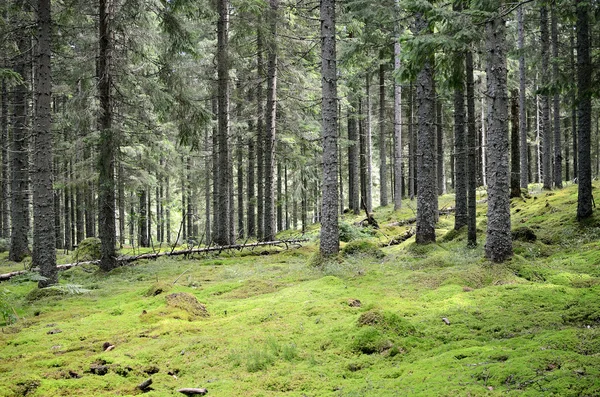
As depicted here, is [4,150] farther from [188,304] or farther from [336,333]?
[336,333]

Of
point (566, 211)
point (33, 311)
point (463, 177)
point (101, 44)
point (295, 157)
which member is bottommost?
point (33, 311)

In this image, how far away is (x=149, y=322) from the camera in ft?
21.8

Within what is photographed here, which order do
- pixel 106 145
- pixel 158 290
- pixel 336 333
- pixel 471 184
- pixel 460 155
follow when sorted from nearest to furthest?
1. pixel 336 333
2. pixel 158 290
3. pixel 471 184
4. pixel 106 145
5. pixel 460 155

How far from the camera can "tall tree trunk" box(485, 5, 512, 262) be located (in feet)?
27.8

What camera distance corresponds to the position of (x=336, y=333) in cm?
549

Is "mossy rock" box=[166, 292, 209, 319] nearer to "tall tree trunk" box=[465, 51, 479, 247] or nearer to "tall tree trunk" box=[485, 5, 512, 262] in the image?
"tall tree trunk" box=[485, 5, 512, 262]

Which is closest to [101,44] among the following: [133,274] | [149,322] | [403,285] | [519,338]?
[133,274]

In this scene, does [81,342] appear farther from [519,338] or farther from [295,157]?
[295,157]

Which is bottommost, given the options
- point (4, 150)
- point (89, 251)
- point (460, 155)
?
point (89, 251)

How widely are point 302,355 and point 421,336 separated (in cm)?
154

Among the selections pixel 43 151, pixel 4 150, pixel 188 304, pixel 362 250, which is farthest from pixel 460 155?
pixel 4 150

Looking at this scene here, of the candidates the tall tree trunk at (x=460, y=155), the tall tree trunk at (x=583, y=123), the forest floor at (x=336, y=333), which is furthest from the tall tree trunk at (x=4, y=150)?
the tall tree trunk at (x=583, y=123)

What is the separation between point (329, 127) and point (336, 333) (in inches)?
248

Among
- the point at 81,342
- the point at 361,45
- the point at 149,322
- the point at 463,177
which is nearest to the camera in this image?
the point at 81,342
